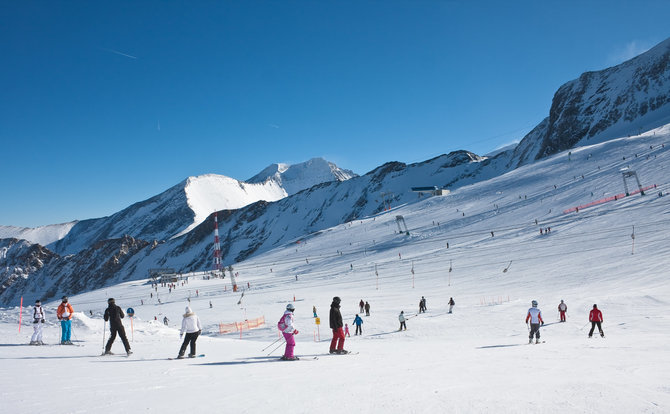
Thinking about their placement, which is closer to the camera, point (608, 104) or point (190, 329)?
point (190, 329)

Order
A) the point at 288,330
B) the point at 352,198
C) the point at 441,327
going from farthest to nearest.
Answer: the point at 352,198 < the point at 441,327 < the point at 288,330

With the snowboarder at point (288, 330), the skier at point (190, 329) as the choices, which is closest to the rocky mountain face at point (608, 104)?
the snowboarder at point (288, 330)

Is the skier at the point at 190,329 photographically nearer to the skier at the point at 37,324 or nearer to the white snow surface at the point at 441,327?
the white snow surface at the point at 441,327

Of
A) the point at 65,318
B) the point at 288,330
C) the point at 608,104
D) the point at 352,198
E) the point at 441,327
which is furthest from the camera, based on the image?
the point at 352,198

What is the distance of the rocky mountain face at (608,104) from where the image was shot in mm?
127500

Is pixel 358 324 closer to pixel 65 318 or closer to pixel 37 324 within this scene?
pixel 65 318

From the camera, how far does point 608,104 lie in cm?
14338

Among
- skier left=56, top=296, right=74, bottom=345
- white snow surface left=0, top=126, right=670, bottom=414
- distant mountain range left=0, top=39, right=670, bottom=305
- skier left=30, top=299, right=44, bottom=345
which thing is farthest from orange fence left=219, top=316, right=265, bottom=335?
distant mountain range left=0, top=39, right=670, bottom=305

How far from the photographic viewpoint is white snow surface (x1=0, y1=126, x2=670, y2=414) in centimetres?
553

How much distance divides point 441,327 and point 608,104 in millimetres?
157513

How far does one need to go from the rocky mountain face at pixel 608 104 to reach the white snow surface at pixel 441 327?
62328 mm

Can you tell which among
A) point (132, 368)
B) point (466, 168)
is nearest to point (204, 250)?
point (466, 168)

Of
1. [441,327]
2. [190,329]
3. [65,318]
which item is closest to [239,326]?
[441,327]

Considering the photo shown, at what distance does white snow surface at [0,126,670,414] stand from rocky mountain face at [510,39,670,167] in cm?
6233
